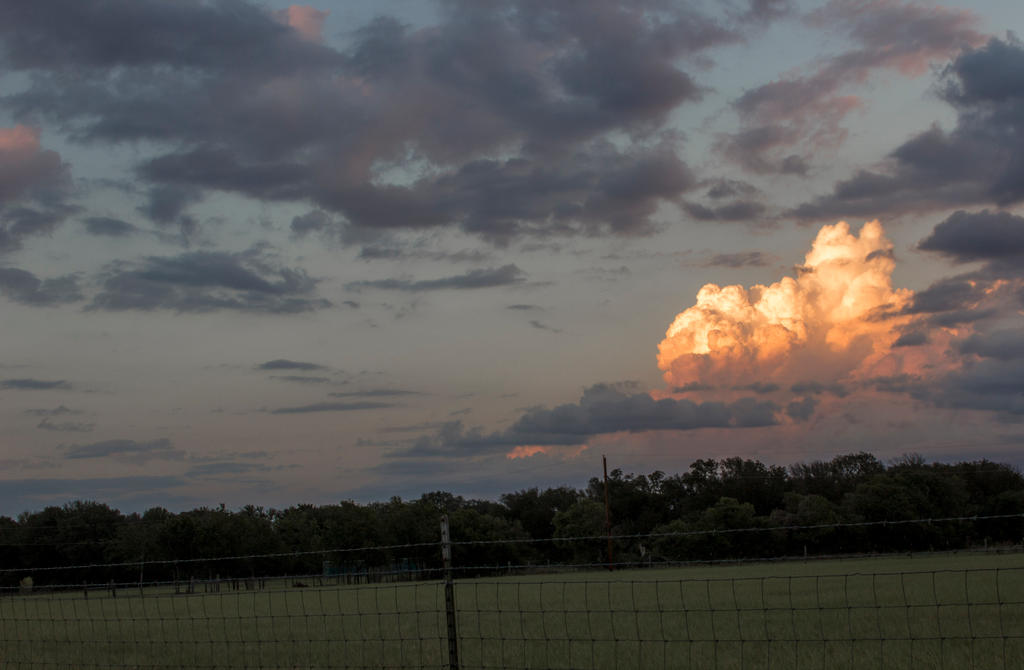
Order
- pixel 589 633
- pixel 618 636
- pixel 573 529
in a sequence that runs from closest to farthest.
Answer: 1. pixel 589 633
2. pixel 618 636
3. pixel 573 529

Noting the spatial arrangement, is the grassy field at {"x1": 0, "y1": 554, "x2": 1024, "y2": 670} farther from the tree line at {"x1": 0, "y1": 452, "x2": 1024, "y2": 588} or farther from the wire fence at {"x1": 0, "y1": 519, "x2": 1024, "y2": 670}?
the tree line at {"x1": 0, "y1": 452, "x2": 1024, "y2": 588}

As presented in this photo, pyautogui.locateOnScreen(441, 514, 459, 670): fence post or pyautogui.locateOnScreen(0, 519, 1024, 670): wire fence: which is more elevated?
pyautogui.locateOnScreen(441, 514, 459, 670): fence post

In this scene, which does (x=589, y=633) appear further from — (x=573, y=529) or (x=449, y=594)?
(x=573, y=529)

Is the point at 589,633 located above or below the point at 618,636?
above

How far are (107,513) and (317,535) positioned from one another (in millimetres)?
35786

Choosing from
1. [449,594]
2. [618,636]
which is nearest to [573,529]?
[618,636]

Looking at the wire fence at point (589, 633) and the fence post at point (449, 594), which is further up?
the fence post at point (449, 594)

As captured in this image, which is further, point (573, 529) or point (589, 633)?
point (573, 529)

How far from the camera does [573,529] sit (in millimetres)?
110500

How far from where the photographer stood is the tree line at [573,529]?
261ft

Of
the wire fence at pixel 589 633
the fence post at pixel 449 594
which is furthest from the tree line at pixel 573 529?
the fence post at pixel 449 594

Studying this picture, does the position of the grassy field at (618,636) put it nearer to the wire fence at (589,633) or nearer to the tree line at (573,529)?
the wire fence at (589,633)

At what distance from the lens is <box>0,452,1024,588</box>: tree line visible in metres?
79.6

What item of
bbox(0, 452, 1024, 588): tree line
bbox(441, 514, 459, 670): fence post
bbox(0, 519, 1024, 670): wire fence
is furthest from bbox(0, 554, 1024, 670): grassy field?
bbox(0, 452, 1024, 588): tree line
